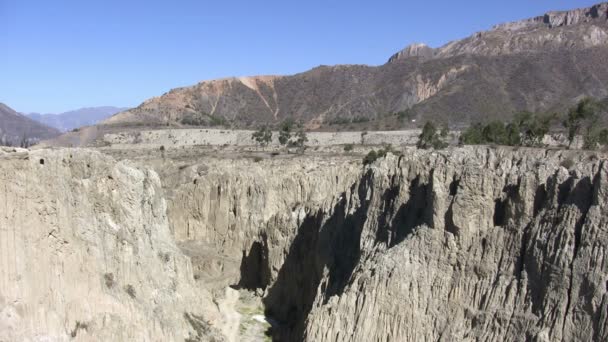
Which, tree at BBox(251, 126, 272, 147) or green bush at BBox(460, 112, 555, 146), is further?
tree at BBox(251, 126, 272, 147)

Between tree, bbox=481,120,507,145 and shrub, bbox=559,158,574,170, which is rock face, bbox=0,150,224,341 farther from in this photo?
tree, bbox=481,120,507,145

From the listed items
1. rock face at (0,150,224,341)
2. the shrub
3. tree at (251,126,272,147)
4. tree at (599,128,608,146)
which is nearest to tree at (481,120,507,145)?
tree at (599,128,608,146)

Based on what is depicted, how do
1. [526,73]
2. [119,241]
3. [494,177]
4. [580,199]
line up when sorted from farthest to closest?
[526,73], [119,241], [494,177], [580,199]

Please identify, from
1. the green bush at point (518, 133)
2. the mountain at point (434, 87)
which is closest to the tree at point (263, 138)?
the mountain at point (434, 87)

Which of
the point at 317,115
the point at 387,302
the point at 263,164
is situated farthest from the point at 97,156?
the point at 317,115

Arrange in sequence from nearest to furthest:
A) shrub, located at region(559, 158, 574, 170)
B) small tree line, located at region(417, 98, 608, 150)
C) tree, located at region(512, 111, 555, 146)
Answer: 1. shrub, located at region(559, 158, 574, 170)
2. small tree line, located at region(417, 98, 608, 150)
3. tree, located at region(512, 111, 555, 146)

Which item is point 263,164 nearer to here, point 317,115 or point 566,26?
point 317,115

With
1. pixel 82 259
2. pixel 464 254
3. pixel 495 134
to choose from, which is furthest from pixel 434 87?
pixel 82 259
